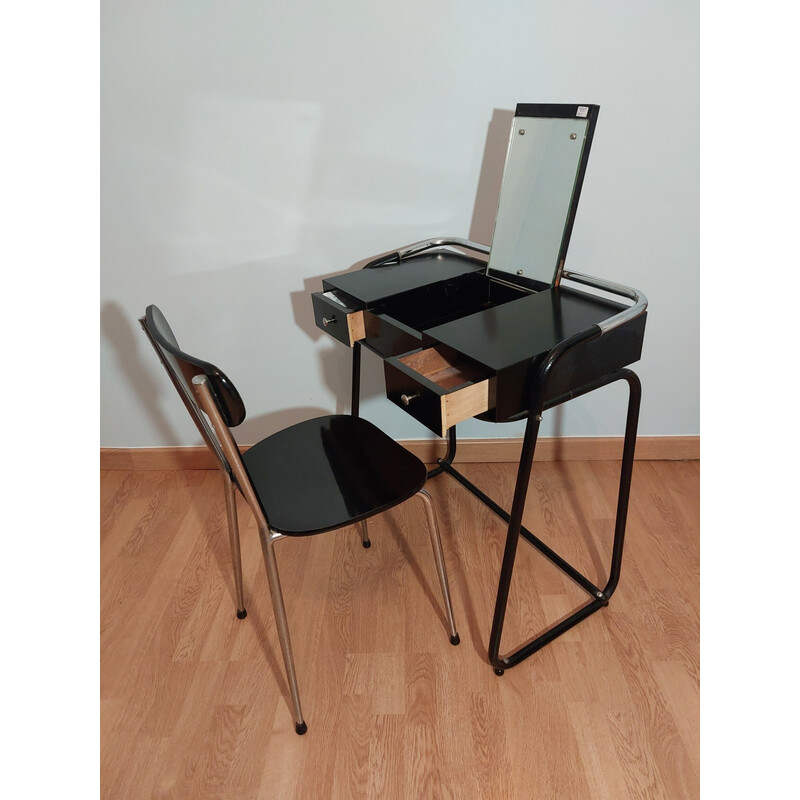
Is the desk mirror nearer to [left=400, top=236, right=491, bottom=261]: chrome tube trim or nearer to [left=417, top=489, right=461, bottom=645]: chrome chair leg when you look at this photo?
[left=400, top=236, right=491, bottom=261]: chrome tube trim

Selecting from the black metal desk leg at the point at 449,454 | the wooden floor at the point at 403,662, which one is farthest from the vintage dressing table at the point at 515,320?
the black metal desk leg at the point at 449,454

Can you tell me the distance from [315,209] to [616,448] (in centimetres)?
120

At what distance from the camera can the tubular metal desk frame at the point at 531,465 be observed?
3.84 feet

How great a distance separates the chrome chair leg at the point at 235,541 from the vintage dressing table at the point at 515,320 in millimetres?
416

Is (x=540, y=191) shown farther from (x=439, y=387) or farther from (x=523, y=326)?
(x=439, y=387)

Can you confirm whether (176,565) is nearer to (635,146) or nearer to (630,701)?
(630,701)

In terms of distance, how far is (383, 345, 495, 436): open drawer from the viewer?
114 centimetres

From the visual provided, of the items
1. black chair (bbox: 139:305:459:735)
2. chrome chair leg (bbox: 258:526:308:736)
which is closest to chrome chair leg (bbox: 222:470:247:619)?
black chair (bbox: 139:305:459:735)

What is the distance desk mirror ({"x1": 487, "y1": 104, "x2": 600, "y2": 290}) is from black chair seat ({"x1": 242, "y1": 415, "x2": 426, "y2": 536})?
0.48 metres

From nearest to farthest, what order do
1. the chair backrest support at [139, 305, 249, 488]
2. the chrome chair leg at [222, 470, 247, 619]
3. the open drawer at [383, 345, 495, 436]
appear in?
the chair backrest support at [139, 305, 249, 488], the open drawer at [383, 345, 495, 436], the chrome chair leg at [222, 470, 247, 619]

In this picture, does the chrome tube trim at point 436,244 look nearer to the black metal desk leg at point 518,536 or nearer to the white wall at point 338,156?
the white wall at point 338,156

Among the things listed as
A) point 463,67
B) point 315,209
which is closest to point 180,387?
point 315,209

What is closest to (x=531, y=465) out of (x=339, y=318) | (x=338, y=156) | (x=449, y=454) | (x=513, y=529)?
(x=513, y=529)

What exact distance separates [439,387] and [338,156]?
91cm
